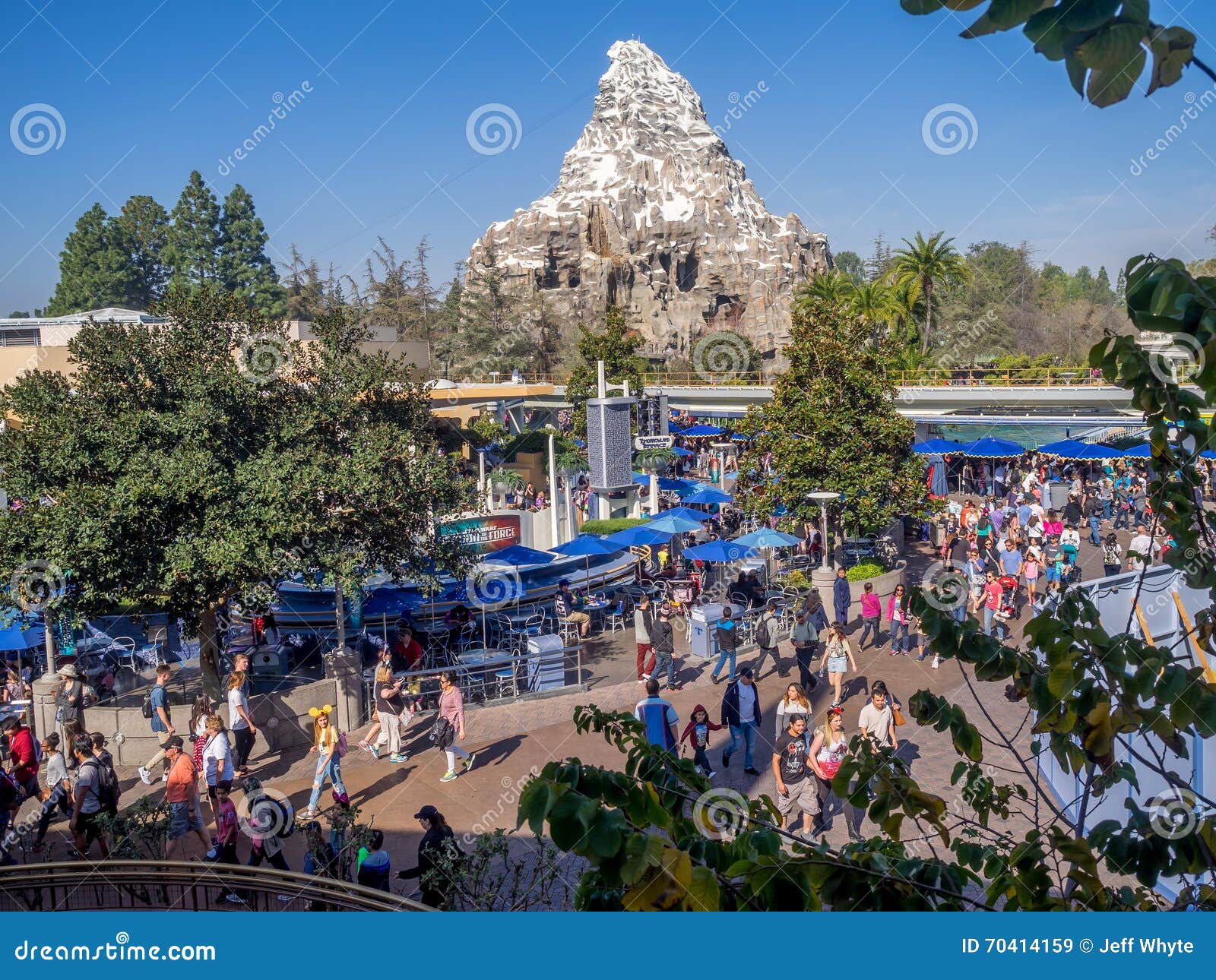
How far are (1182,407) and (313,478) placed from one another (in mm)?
9525

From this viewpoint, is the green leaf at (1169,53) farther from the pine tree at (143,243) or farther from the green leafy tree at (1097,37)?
the pine tree at (143,243)

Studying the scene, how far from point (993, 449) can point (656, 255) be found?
69395 mm

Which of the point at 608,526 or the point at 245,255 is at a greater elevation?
the point at 245,255

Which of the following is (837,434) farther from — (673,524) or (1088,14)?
(1088,14)

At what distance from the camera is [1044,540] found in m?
18.4

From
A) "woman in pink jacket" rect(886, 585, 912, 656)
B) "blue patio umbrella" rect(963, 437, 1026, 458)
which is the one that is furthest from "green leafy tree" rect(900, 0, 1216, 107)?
"blue patio umbrella" rect(963, 437, 1026, 458)

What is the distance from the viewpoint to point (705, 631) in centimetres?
1409

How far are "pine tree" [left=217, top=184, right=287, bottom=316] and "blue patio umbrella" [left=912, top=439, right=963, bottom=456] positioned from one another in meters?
51.9

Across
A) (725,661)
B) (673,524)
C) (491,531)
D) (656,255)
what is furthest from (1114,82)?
(656,255)

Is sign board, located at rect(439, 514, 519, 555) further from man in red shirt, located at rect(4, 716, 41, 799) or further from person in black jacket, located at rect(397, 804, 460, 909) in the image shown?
person in black jacket, located at rect(397, 804, 460, 909)

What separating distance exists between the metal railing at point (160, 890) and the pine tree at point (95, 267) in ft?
221

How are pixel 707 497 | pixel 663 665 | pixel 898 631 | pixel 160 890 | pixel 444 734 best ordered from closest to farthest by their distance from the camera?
1. pixel 160 890
2. pixel 444 734
3. pixel 663 665
4. pixel 898 631
5. pixel 707 497

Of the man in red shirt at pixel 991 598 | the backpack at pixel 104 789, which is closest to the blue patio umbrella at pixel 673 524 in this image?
the man in red shirt at pixel 991 598

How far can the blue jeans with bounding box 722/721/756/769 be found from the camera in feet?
32.8
